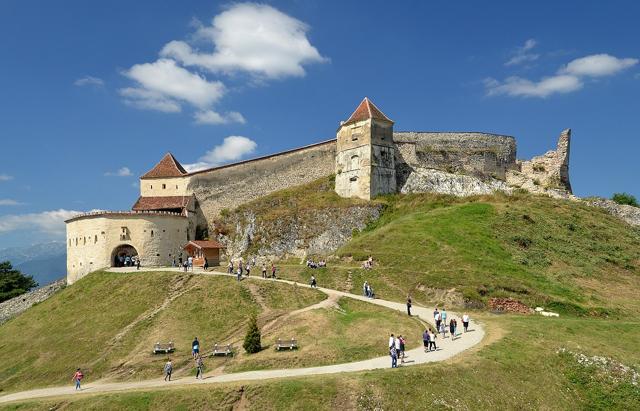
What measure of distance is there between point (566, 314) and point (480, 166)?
3270 cm

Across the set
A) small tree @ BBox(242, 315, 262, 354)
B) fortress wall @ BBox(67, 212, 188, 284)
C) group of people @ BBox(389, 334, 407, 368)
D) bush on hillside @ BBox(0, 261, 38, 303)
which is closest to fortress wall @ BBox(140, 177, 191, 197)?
fortress wall @ BBox(67, 212, 188, 284)

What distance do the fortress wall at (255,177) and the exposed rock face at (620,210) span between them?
26.9 metres

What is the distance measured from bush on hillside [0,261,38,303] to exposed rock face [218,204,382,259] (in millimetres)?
29995

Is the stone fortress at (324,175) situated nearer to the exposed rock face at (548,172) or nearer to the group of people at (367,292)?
the exposed rock face at (548,172)

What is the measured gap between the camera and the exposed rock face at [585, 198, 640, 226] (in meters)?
50.1

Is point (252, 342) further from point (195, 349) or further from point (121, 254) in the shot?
point (121, 254)

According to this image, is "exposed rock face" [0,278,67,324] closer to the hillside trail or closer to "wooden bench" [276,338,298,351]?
the hillside trail

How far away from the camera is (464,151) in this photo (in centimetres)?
6316

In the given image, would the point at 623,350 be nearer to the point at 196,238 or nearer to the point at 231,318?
the point at 231,318

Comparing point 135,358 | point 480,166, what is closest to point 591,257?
point 480,166

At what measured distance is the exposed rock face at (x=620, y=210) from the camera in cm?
5012

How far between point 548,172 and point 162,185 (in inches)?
1718

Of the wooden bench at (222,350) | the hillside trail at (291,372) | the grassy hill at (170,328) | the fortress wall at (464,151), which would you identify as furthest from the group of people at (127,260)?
the fortress wall at (464,151)

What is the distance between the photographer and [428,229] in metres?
43.4
